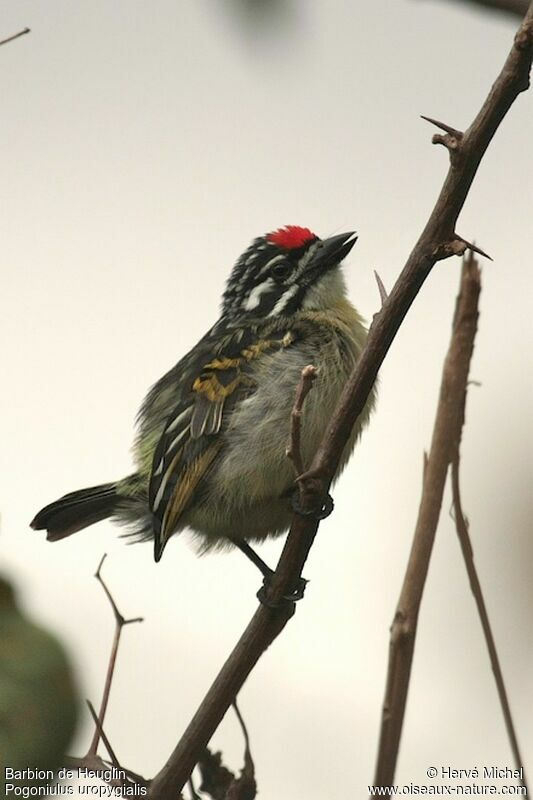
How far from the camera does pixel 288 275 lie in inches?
158

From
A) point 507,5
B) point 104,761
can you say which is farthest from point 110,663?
point 507,5

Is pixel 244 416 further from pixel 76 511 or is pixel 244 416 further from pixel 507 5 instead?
pixel 507 5

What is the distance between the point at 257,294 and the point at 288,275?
138 millimetres

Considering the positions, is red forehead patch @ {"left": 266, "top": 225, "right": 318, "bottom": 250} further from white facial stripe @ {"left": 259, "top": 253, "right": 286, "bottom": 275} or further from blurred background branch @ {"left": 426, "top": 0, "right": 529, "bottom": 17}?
blurred background branch @ {"left": 426, "top": 0, "right": 529, "bottom": 17}

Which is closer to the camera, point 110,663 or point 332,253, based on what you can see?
point 110,663

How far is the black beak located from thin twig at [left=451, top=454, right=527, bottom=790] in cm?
172

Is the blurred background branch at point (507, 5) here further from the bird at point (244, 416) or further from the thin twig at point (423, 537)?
the bird at point (244, 416)

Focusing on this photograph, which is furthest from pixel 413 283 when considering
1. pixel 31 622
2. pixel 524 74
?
pixel 31 622

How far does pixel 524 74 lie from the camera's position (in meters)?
2.03

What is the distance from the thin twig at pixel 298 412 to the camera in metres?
2.36

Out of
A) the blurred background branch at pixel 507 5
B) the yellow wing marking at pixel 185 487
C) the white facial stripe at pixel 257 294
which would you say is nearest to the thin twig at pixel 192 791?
the yellow wing marking at pixel 185 487

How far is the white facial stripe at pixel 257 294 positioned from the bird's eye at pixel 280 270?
0.03m

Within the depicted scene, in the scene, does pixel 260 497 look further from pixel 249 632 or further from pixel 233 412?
pixel 249 632

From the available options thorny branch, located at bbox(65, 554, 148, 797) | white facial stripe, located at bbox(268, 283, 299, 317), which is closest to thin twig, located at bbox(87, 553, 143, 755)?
thorny branch, located at bbox(65, 554, 148, 797)
